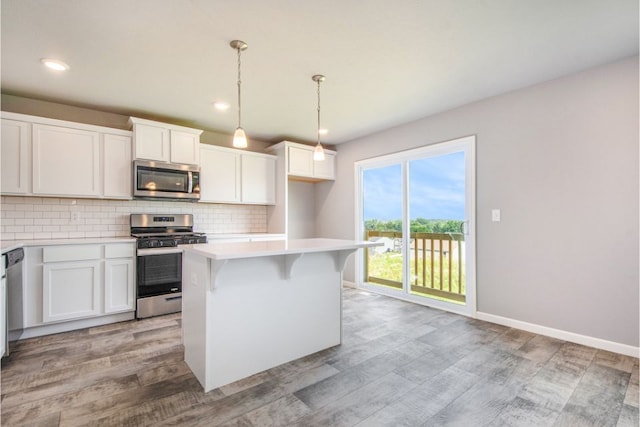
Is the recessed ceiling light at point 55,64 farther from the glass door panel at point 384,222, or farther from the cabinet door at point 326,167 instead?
the glass door panel at point 384,222

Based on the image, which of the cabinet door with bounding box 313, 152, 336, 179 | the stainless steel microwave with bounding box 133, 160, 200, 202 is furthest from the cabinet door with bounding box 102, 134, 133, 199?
the cabinet door with bounding box 313, 152, 336, 179

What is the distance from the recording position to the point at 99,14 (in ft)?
6.64

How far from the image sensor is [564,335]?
2.88m

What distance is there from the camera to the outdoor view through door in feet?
12.1

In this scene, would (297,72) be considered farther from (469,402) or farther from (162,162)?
(469,402)

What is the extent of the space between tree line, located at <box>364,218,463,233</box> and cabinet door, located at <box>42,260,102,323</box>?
11.6ft

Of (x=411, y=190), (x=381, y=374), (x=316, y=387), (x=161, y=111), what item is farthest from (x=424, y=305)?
(x=161, y=111)

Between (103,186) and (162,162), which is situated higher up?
(162,162)

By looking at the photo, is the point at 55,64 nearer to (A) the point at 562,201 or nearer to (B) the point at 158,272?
(B) the point at 158,272

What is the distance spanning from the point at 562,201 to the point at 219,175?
3.98m

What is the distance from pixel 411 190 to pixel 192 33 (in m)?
3.12

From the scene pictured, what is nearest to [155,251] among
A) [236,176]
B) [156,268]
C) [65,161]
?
[156,268]

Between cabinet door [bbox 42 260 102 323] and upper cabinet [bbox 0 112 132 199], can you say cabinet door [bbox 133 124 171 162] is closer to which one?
upper cabinet [bbox 0 112 132 199]

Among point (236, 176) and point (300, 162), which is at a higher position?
point (300, 162)
